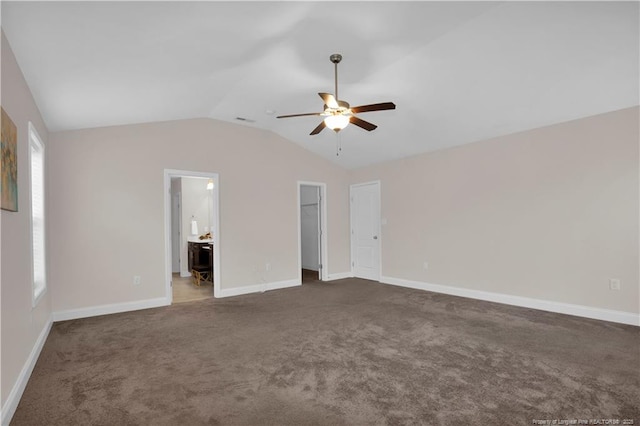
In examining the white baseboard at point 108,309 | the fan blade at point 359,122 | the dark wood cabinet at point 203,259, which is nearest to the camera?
the fan blade at point 359,122

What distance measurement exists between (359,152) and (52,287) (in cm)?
514

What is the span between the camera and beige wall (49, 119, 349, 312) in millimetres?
4547

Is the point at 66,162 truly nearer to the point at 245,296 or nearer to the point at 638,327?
the point at 245,296

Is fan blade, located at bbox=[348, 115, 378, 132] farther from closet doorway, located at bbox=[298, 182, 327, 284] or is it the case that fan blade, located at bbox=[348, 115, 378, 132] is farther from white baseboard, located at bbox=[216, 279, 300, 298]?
closet doorway, located at bbox=[298, 182, 327, 284]

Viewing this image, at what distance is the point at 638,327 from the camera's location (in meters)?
3.83

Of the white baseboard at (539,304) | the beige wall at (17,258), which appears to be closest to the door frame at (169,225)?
the beige wall at (17,258)

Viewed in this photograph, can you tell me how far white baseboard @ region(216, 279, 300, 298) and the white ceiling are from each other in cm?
293

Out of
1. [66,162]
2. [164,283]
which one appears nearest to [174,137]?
[66,162]

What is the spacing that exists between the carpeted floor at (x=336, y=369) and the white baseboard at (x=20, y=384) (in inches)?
2.3

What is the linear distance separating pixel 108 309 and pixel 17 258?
2436 millimetres

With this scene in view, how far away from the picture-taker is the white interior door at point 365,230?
702cm

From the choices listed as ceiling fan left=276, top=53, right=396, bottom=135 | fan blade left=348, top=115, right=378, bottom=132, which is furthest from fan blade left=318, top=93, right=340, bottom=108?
fan blade left=348, top=115, right=378, bottom=132

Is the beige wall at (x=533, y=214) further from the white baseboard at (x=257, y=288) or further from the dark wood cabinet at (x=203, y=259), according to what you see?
the dark wood cabinet at (x=203, y=259)

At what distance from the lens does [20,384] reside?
2.52 m
